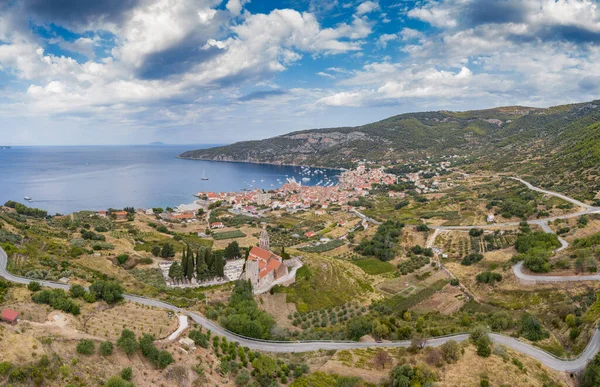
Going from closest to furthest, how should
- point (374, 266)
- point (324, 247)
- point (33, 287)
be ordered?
point (33, 287), point (374, 266), point (324, 247)

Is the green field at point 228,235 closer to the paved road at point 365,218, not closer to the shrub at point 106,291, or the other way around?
the paved road at point 365,218

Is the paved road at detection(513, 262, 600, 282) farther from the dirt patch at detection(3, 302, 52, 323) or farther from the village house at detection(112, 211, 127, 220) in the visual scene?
the village house at detection(112, 211, 127, 220)

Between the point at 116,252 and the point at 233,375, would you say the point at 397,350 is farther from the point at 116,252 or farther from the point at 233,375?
the point at 116,252

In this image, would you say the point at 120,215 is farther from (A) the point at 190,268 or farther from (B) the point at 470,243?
(B) the point at 470,243

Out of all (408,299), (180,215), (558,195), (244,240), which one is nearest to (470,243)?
(408,299)

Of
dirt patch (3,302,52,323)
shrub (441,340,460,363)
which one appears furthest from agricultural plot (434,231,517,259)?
dirt patch (3,302,52,323)

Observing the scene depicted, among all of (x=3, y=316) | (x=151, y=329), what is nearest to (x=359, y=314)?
(x=151, y=329)
